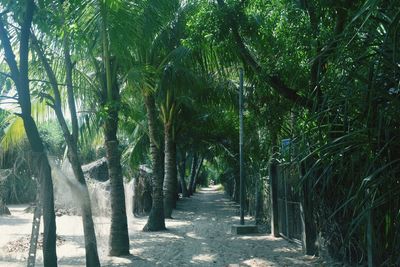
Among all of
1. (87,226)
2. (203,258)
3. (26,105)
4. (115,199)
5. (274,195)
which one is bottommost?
(203,258)

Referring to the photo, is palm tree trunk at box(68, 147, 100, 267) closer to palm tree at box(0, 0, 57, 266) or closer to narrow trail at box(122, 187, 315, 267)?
palm tree at box(0, 0, 57, 266)

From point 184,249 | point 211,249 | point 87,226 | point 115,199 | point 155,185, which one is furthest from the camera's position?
point 155,185

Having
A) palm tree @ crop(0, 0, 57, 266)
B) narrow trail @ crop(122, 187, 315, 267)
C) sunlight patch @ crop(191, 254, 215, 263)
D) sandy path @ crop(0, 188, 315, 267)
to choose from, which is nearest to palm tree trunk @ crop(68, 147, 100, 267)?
palm tree @ crop(0, 0, 57, 266)

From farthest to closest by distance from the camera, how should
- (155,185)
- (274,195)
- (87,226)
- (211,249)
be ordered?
(155,185)
(274,195)
(211,249)
(87,226)

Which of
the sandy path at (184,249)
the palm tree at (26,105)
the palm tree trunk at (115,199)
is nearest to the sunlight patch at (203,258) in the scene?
the sandy path at (184,249)

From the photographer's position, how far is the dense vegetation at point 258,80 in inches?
196

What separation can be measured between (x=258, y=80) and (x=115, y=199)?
4087 millimetres

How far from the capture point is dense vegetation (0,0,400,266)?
4969 mm

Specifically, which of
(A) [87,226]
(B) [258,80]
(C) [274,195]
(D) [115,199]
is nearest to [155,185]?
(C) [274,195]

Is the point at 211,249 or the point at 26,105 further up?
the point at 26,105

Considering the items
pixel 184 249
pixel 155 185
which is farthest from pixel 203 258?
pixel 155 185

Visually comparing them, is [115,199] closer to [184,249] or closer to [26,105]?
[184,249]

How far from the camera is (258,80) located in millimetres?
11961

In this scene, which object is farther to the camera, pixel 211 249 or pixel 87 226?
pixel 211 249
